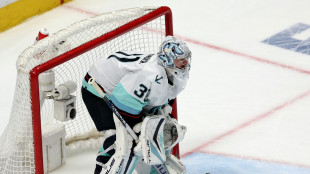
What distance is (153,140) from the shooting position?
12.9ft

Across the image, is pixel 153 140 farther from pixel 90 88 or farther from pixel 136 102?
pixel 90 88

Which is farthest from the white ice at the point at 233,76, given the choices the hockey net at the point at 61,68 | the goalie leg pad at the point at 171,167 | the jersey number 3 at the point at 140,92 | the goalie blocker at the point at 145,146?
the jersey number 3 at the point at 140,92

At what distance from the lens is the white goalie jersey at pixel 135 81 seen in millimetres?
3803

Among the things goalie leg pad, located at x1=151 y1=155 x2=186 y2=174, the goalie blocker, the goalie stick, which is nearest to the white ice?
goalie leg pad, located at x1=151 y1=155 x2=186 y2=174

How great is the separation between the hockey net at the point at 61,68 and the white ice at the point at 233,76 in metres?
0.38

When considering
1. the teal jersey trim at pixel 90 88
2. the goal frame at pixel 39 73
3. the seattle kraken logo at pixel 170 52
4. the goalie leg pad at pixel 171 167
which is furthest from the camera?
the goalie leg pad at pixel 171 167

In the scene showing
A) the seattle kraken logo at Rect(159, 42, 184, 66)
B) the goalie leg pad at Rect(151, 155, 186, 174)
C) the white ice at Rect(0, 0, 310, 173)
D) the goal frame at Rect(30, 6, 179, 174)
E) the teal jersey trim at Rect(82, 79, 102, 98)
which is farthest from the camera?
the white ice at Rect(0, 0, 310, 173)

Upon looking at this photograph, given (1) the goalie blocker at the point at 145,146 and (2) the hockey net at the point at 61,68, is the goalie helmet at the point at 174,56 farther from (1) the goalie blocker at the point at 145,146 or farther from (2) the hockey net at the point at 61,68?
(2) the hockey net at the point at 61,68

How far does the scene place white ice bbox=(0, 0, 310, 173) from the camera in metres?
4.84

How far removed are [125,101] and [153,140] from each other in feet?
0.76

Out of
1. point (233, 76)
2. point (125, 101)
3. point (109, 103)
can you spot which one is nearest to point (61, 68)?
point (109, 103)

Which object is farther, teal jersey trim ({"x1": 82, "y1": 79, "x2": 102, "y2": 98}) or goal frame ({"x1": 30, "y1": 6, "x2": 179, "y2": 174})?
teal jersey trim ({"x1": 82, "y1": 79, "x2": 102, "y2": 98})

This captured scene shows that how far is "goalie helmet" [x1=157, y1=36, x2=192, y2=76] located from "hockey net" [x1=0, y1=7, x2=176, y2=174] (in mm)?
335

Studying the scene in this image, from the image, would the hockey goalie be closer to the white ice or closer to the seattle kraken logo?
the seattle kraken logo
